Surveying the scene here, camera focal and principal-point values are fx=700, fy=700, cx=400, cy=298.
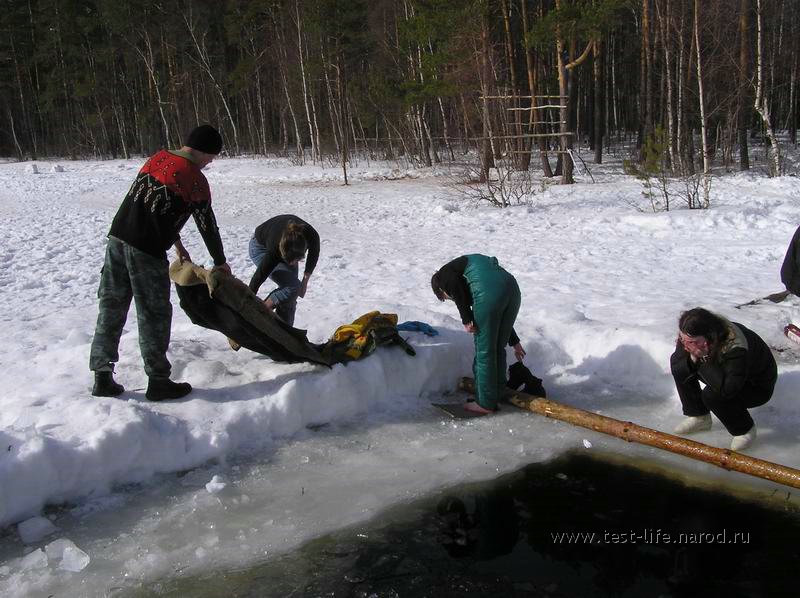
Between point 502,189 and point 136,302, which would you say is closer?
point 136,302

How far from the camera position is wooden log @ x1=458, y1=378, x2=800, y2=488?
3.45 metres

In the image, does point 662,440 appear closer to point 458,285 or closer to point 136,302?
point 458,285

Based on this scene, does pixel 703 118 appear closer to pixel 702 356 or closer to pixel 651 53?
pixel 651 53

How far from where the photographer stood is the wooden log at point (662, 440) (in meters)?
3.45

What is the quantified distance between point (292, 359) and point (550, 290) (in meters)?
3.46

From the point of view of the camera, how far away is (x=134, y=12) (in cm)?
3281

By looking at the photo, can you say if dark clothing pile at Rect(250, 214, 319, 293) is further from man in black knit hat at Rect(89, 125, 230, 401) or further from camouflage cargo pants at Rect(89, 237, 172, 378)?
camouflage cargo pants at Rect(89, 237, 172, 378)

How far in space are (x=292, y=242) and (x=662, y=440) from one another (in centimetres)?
262

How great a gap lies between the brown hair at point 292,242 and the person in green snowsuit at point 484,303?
104 centimetres

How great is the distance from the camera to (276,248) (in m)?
4.82

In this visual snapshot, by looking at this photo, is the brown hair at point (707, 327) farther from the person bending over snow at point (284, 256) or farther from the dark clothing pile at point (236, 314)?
the person bending over snow at point (284, 256)

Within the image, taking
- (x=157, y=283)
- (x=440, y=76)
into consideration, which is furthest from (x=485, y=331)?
(x=440, y=76)

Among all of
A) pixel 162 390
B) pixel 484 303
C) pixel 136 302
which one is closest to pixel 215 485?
pixel 162 390

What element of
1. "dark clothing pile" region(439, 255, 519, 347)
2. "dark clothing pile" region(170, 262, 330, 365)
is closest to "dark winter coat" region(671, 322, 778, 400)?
"dark clothing pile" region(439, 255, 519, 347)
